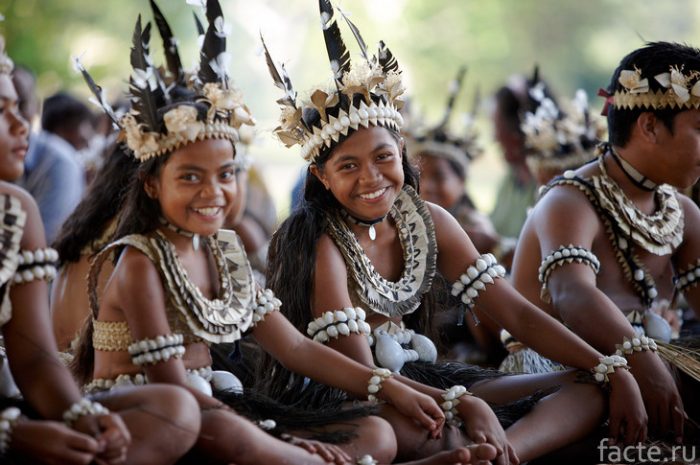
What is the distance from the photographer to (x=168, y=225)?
2875 millimetres

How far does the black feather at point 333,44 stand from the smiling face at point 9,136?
1054 mm

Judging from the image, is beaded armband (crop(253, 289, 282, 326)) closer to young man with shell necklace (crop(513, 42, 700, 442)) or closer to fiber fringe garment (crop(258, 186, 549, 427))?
fiber fringe garment (crop(258, 186, 549, 427))

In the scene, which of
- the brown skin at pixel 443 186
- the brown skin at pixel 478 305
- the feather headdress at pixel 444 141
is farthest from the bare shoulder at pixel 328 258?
the feather headdress at pixel 444 141

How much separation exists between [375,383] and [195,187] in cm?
70

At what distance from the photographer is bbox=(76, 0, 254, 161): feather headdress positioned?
2.80m

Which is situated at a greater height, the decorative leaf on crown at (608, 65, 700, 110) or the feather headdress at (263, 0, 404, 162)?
the decorative leaf on crown at (608, 65, 700, 110)

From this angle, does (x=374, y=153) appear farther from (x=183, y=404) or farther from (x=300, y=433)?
(x=183, y=404)

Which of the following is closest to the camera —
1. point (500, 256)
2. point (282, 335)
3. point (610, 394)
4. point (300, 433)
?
point (300, 433)

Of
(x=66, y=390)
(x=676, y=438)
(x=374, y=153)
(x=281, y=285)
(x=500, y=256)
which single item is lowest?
(x=66, y=390)

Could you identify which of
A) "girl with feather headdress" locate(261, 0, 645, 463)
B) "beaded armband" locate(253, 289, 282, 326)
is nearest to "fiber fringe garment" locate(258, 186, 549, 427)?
"girl with feather headdress" locate(261, 0, 645, 463)

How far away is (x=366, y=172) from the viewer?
3.19 metres

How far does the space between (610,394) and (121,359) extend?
1406 millimetres

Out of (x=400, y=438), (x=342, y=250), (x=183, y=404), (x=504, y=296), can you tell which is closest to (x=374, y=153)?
(x=342, y=250)

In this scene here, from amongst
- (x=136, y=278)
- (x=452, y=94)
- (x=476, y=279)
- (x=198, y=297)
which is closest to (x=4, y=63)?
(x=136, y=278)
